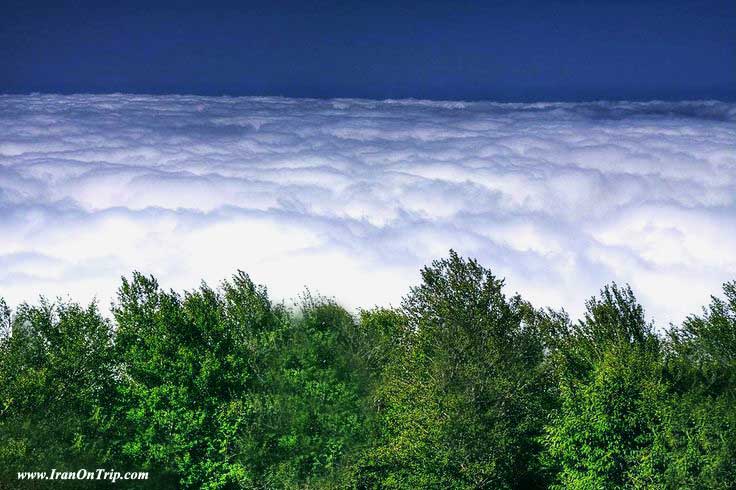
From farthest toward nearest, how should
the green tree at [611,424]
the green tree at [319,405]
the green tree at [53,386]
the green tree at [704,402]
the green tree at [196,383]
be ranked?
the green tree at [196,383], the green tree at [319,405], the green tree at [53,386], the green tree at [611,424], the green tree at [704,402]

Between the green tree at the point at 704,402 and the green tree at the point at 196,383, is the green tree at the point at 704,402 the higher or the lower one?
the lower one

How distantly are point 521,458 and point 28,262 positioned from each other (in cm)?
16163

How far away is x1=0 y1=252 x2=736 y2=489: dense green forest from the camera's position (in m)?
56.3

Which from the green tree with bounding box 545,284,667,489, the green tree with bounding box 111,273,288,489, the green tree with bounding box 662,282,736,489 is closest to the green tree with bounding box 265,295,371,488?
the green tree with bounding box 111,273,288,489

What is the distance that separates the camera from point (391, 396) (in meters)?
61.2

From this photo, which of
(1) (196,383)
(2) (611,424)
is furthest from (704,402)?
(1) (196,383)

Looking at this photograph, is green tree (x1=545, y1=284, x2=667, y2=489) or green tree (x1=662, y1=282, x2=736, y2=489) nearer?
green tree (x1=662, y1=282, x2=736, y2=489)

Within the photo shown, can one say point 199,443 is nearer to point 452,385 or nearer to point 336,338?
point 336,338

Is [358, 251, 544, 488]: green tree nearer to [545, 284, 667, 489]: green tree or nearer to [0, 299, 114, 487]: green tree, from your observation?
[545, 284, 667, 489]: green tree

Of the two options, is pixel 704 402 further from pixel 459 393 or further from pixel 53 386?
pixel 53 386

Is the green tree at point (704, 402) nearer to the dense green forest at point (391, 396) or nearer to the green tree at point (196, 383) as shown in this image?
the dense green forest at point (391, 396)

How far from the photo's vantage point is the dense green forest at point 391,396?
2217 inches

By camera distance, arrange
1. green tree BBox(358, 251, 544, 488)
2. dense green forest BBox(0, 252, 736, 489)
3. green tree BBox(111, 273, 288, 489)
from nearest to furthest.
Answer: dense green forest BBox(0, 252, 736, 489)
green tree BBox(358, 251, 544, 488)
green tree BBox(111, 273, 288, 489)

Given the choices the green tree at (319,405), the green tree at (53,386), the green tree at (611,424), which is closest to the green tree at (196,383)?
the green tree at (319,405)
